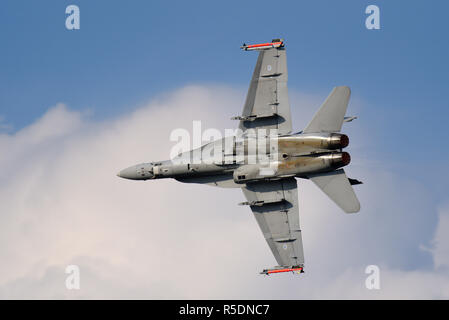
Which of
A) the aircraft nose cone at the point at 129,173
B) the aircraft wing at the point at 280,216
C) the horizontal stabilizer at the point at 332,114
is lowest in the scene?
the aircraft wing at the point at 280,216

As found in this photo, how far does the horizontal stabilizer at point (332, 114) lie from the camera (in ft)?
164

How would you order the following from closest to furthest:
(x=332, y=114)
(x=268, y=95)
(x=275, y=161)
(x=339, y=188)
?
1. (x=339, y=188)
2. (x=332, y=114)
3. (x=275, y=161)
4. (x=268, y=95)

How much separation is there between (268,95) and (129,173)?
30.7 ft

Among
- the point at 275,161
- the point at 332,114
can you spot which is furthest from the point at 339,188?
the point at 332,114

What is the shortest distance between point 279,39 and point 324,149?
738 cm

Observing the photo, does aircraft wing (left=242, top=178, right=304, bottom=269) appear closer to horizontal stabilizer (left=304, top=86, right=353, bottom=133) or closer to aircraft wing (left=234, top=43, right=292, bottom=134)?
aircraft wing (left=234, top=43, right=292, bottom=134)

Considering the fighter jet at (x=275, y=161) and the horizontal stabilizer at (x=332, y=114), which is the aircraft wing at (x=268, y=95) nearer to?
the fighter jet at (x=275, y=161)

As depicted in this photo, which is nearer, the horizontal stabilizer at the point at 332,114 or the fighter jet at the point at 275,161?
the fighter jet at the point at 275,161

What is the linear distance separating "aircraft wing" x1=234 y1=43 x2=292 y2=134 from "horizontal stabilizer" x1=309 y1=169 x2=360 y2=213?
3.66m

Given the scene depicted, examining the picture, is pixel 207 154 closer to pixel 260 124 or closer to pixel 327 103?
pixel 260 124

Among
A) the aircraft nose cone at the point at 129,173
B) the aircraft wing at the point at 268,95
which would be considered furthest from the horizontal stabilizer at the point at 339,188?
the aircraft nose cone at the point at 129,173

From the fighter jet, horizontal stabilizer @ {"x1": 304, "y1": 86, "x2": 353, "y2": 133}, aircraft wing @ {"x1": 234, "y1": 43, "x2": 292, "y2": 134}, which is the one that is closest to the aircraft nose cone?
the fighter jet

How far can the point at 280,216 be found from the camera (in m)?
51.5

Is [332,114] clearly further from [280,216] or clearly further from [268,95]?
[280,216]
